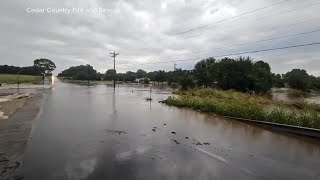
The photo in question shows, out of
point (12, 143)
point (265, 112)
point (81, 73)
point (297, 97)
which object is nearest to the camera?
point (12, 143)

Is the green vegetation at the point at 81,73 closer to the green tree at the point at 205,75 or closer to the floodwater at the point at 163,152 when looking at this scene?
the green tree at the point at 205,75

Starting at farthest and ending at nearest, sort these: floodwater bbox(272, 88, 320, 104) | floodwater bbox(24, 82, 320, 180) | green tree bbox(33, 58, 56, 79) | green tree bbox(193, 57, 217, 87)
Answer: green tree bbox(33, 58, 56, 79), green tree bbox(193, 57, 217, 87), floodwater bbox(272, 88, 320, 104), floodwater bbox(24, 82, 320, 180)

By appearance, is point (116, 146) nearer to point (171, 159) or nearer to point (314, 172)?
point (171, 159)

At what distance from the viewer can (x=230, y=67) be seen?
50.9 m

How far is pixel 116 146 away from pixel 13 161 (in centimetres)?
348

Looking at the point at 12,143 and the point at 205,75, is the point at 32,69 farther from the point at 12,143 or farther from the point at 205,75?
Answer: the point at 12,143

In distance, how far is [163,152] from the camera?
1028 cm

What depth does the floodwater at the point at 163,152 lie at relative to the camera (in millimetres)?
7969

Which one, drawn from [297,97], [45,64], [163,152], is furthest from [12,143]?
[45,64]

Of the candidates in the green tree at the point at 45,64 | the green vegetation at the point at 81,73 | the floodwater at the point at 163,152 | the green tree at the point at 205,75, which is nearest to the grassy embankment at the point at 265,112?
the floodwater at the point at 163,152

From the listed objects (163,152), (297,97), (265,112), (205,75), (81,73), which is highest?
(81,73)

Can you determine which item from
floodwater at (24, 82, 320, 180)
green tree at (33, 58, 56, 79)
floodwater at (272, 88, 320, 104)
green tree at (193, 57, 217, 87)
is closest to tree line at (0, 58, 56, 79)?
green tree at (33, 58, 56, 79)

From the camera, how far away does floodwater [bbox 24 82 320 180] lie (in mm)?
7969

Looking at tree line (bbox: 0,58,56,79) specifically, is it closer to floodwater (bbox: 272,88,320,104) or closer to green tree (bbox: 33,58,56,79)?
green tree (bbox: 33,58,56,79)
